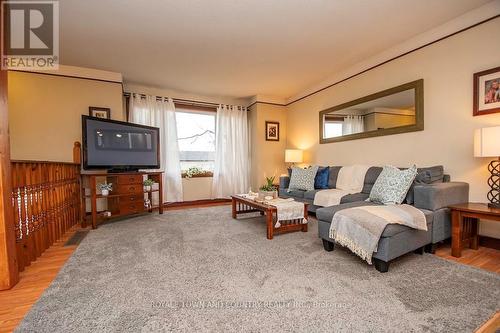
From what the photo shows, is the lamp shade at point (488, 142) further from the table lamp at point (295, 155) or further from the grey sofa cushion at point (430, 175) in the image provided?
the table lamp at point (295, 155)

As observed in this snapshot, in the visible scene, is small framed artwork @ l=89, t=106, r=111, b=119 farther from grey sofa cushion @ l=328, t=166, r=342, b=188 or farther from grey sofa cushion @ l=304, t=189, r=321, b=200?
grey sofa cushion @ l=328, t=166, r=342, b=188

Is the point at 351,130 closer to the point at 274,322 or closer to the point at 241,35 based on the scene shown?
the point at 241,35

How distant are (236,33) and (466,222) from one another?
3.18 m

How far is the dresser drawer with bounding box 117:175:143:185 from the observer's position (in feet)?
11.1

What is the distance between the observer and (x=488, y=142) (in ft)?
6.43

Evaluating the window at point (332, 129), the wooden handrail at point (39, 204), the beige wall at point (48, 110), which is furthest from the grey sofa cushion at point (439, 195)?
the beige wall at point (48, 110)

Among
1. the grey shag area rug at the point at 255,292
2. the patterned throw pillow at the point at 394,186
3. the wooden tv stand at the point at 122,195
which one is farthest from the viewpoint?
the wooden tv stand at the point at 122,195

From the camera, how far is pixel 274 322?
1.22m

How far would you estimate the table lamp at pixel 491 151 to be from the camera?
192 cm

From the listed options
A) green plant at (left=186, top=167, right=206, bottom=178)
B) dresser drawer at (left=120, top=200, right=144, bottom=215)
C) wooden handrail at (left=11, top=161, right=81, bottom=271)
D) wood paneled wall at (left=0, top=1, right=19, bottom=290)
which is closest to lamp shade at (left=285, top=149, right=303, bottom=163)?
green plant at (left=186, top=167, right=206, bottom=178)

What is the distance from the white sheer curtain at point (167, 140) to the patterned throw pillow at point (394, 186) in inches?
141

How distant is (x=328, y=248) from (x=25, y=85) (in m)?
4.76

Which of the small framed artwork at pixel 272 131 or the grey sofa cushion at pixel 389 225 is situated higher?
the small framed artwork at pixel 272 131

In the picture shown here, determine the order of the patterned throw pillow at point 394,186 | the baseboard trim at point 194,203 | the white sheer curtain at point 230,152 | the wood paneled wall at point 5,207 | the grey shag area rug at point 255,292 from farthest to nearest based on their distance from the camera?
the white sheer curtain at point 230,152 < the baseboard trim at point 194,203 < the patterned throw pillow at point 394,186 < the wood paneled wall at point 5,207 < the grey shag area rug at point 255,292
